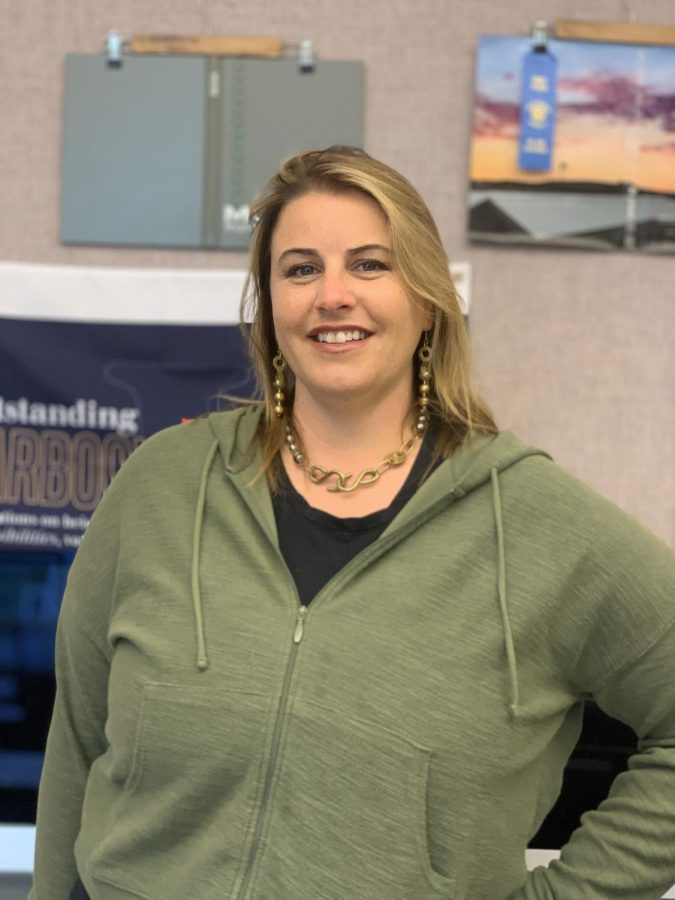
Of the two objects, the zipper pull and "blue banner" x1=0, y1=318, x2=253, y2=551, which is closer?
the zipper pull

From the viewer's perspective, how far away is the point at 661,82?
184 cm

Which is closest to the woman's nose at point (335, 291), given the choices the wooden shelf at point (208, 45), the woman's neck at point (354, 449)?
the woman's neck at point (354, 449)

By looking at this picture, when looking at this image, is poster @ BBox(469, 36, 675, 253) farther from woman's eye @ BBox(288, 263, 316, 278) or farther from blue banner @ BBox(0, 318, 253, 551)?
woman's eye @ BBox(288, 263, 316, 278)

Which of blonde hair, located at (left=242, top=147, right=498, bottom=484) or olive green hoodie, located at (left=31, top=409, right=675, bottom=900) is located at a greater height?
blonde hair, located at (left=242, top=147, right=498, bottom=484)

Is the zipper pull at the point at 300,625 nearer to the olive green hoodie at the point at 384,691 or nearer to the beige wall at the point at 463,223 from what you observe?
the olive green hoodie at the point at 384,691

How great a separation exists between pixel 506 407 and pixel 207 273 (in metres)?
0.58

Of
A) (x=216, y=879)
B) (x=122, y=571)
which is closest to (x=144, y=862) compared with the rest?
(x=216, y=879)

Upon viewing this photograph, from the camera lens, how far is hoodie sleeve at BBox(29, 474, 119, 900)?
3.90 feet

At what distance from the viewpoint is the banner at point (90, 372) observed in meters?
1.87

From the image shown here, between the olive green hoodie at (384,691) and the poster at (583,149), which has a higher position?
the poster at (583,149)

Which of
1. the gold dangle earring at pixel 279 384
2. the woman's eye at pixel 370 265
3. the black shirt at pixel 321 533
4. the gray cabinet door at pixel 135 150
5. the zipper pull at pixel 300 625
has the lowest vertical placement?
the zipper pull at pixel 300 625

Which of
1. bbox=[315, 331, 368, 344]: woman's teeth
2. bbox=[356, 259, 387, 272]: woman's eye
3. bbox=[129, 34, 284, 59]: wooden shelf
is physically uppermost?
bbox=[129, 34, 284, 59]: wooden shelf

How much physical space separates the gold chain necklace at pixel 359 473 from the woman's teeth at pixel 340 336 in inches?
5.6

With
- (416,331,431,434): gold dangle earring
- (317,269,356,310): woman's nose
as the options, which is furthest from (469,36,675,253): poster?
(317,269,356,310): woman's nose
